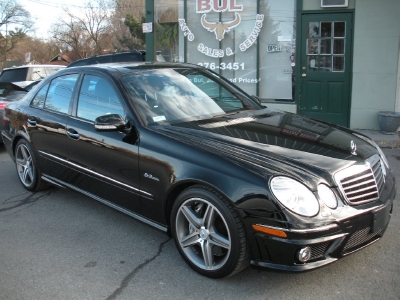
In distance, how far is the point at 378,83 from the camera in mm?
8805

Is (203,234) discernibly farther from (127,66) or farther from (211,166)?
(127,66)

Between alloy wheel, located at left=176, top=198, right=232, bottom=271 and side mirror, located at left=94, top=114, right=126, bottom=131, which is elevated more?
side mirror, located at left=94, top=114, right=126, bottom=131

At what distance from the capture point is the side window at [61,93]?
4520 mm

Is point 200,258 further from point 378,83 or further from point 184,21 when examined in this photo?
point 184,21

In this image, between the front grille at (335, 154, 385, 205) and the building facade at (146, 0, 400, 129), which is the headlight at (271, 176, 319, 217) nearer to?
the front grille at (335, 154, 385, 205)

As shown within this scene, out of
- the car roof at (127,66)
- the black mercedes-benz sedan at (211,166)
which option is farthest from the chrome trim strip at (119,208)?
the car roof at (127,66)

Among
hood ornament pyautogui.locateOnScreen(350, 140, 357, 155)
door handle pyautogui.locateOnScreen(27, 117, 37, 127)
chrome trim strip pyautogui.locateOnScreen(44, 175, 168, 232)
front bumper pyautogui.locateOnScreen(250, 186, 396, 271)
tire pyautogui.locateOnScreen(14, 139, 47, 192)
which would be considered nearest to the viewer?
front bumper pyautogui.locateOnScreen(250, 186, 396, 271)

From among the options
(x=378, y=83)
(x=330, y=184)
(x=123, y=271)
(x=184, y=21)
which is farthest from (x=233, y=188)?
(x=184, y=21)

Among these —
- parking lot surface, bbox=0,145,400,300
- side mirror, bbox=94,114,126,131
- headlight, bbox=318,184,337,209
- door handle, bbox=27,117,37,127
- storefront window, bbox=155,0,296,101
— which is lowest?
parking lot surface, bbox=0,145,400,300

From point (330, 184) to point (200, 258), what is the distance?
1121 millimetres

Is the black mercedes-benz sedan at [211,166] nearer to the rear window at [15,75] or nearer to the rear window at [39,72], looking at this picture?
the rear window at [39,72]

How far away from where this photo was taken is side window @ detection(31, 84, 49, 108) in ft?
16.3

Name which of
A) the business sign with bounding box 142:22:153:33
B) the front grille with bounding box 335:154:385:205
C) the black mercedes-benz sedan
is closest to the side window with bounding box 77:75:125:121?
the black mercedes-benz sedan

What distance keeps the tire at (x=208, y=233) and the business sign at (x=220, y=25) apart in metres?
7.45
